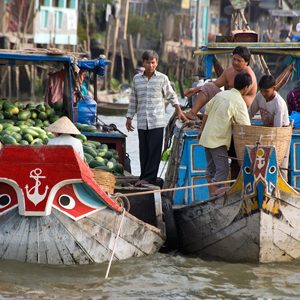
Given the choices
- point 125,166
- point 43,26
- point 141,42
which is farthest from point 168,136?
point 141,42

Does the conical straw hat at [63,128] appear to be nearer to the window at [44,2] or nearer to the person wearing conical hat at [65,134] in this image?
the person wearing conical hat at [65,134]

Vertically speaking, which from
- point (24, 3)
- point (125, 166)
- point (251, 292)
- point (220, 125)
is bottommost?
point (251, 292)

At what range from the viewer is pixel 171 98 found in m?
9.40

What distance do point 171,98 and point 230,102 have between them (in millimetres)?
1129

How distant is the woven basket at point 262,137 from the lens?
810cm

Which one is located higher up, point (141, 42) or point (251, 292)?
point (141, 42)

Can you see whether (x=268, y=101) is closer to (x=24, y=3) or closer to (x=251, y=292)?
(x=251, y=292)

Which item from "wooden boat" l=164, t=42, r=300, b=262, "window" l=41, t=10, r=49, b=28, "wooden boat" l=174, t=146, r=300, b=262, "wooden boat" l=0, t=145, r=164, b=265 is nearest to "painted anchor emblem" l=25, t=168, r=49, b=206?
"wooden boat" l=0, t=145, r=164, b=265

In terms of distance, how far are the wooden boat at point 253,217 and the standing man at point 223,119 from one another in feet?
1.34

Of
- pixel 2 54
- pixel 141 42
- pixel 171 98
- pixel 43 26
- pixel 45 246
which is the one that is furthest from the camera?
→ pixel 141 42

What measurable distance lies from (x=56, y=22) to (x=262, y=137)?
2368 cm

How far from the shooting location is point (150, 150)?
374 inches

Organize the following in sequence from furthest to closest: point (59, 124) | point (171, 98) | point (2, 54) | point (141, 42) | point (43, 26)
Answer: point (141, 42) → point (43, 26) → point (2, 54) → point (171, 98) → point (59, 124)

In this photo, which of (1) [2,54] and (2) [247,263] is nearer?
(2) [247,263]
